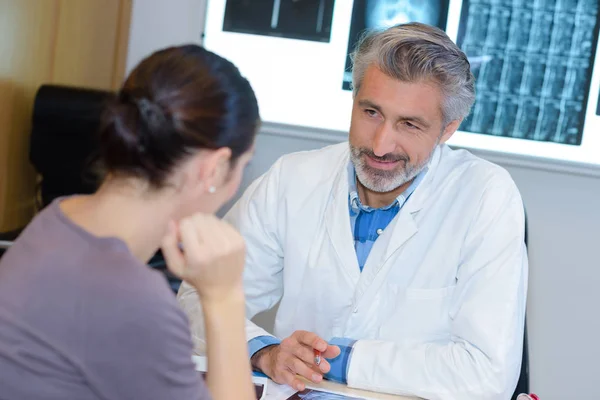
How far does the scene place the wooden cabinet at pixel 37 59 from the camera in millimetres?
2562

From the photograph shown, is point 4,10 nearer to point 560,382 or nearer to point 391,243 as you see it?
point 391,243

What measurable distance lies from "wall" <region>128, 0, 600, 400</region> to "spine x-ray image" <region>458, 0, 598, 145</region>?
0.44ft

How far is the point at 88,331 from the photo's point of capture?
98 centimetres

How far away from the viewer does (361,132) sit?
196 cm

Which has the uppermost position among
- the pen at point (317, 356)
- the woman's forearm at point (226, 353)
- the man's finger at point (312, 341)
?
the woman's forearm at point (226, 353)

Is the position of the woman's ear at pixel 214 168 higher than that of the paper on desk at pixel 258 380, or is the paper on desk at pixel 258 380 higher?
the woman's ear at pixel 214 168

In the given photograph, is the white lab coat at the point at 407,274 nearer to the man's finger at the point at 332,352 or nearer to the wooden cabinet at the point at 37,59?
the man's finger at the point at 332,352

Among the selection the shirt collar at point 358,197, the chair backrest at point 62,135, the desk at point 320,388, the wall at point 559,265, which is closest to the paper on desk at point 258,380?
the desk at point 320,388

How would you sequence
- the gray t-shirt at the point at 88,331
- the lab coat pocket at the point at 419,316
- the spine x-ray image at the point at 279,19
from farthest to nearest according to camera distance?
the spine x-ray image at the point at 279,19
the lab coat pocket at the point at 419,316
the gray t-shirt at the point at 88,331

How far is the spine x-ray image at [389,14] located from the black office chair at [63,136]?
886mm

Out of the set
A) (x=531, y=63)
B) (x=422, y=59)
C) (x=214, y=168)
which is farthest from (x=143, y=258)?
(x=531, y=63)

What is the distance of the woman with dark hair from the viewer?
3.25ft

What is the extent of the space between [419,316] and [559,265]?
1.26 meters

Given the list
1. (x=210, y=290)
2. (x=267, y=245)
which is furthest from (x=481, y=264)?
(x=210, y=290)
